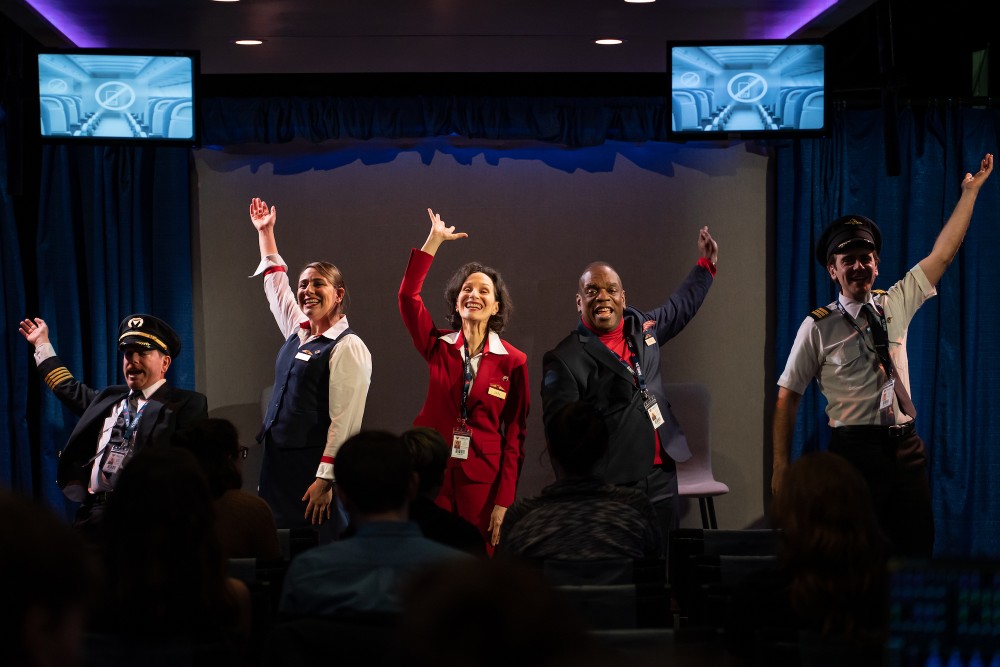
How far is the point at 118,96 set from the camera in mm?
5559

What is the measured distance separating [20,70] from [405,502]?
4330mm

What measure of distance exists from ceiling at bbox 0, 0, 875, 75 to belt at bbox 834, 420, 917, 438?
2.09m

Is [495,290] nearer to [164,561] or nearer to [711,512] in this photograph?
[711,512]

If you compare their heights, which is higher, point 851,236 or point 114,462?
point 851,236

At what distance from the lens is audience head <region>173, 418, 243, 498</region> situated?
11.4 ft

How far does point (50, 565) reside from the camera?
1096 millimetres

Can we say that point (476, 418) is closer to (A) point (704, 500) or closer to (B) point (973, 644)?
(A) point (704, 500)

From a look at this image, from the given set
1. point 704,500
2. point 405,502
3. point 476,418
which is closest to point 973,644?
point 405,502

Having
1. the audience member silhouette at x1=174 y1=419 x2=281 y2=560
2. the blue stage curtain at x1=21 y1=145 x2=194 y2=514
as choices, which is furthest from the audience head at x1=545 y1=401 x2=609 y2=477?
the blue stage curtain at x1=21 y1=145 x2=194 y2=514

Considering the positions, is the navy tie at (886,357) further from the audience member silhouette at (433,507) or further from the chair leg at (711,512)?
the audience member silhouette at (433,507)

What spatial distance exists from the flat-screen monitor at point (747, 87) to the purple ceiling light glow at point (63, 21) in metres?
2.94

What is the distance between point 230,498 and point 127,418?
1.92 m

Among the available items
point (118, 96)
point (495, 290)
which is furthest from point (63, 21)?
point (495, 290)

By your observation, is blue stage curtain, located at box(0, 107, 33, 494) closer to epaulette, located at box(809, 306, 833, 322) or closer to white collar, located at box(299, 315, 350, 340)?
white collar, located at box(299, 315, 350, 340)
